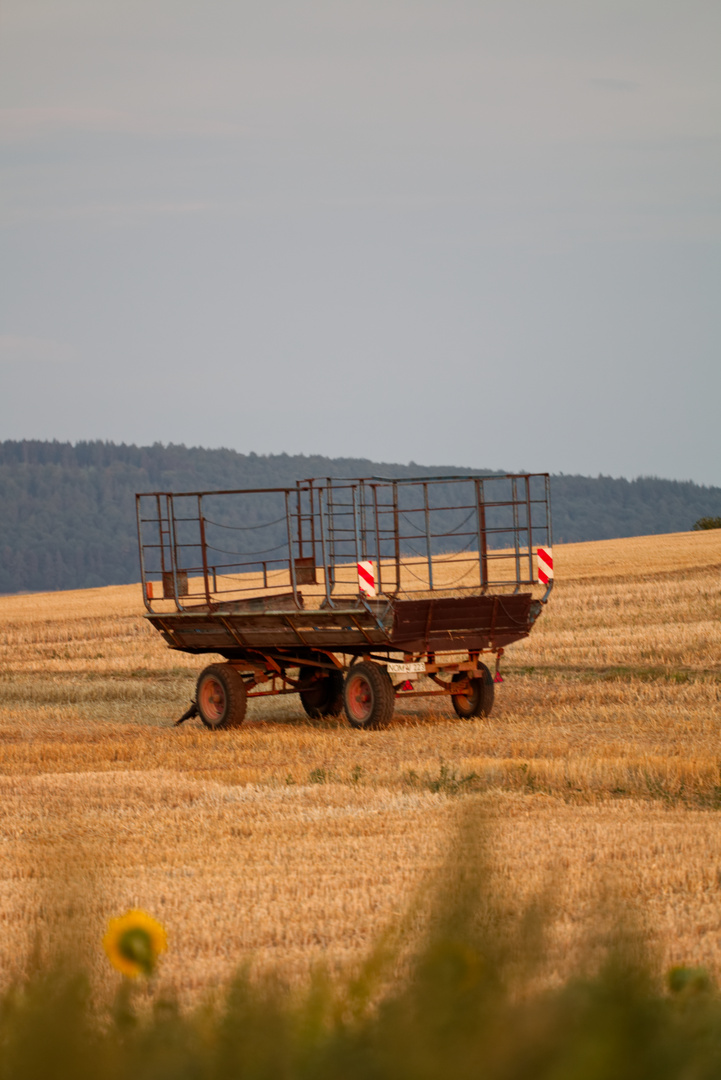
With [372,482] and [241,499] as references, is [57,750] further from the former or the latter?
[241,499]

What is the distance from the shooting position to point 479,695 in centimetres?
1462

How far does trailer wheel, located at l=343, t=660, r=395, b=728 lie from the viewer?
45.4ft

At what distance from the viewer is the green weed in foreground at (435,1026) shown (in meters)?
1.84

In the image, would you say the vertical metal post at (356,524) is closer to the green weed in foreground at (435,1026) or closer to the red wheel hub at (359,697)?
the red wheel hub at (359,697)

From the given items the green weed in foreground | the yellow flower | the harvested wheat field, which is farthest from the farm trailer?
the green weed in foreground

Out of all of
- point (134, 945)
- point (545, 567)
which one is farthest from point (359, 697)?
point (134, 945)

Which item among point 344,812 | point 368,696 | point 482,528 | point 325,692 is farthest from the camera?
point 325,692

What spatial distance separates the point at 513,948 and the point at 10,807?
7.81m

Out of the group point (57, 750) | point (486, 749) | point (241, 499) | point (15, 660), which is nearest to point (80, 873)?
point (486, 749)

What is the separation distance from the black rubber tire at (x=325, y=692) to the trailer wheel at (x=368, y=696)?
5.78 ft

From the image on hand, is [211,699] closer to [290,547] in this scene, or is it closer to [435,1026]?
[290,547]

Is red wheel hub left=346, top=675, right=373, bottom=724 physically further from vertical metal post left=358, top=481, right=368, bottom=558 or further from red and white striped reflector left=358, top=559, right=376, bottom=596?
vertical metal post left=358, top=481, right=368, bottom=558

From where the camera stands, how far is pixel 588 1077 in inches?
70.1

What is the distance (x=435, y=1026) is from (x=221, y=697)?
1340 cm
